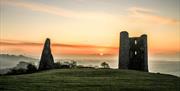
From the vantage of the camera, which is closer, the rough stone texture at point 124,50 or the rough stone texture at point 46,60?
the rough stone texture at point 46,60

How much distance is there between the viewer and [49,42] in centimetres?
4672

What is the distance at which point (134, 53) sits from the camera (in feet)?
169

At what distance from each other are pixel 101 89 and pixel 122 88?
5.65 ft

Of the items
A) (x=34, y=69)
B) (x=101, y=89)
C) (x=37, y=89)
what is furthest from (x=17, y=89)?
(x=34, y=69)

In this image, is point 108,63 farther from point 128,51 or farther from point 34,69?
point 34,69

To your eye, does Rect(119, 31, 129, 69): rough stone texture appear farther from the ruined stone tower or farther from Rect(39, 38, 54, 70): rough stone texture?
Rect(39, 38, 54, 70): rough stone texture

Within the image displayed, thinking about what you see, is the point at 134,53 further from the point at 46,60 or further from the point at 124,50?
the point at 46,60

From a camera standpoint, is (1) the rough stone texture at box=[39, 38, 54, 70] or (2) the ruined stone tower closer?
(1) the rough stone texture at box=[39, 38, 54, 70]

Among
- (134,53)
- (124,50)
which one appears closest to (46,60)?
(124,50)

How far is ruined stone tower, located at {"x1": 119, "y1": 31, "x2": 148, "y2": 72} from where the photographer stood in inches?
1981

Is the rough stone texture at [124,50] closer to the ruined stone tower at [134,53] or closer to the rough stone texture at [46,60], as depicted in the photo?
the ruined stone tower at [134,53]

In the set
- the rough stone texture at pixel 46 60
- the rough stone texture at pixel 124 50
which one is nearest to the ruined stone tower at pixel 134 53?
→ the rough stone texture at pixel 124 50

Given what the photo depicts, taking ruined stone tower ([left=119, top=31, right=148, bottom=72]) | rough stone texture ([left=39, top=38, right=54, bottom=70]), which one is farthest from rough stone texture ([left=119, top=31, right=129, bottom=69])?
rough stone texture ([left=39, top=38, right=54, bottom=70])

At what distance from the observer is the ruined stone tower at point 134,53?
1981 inches
